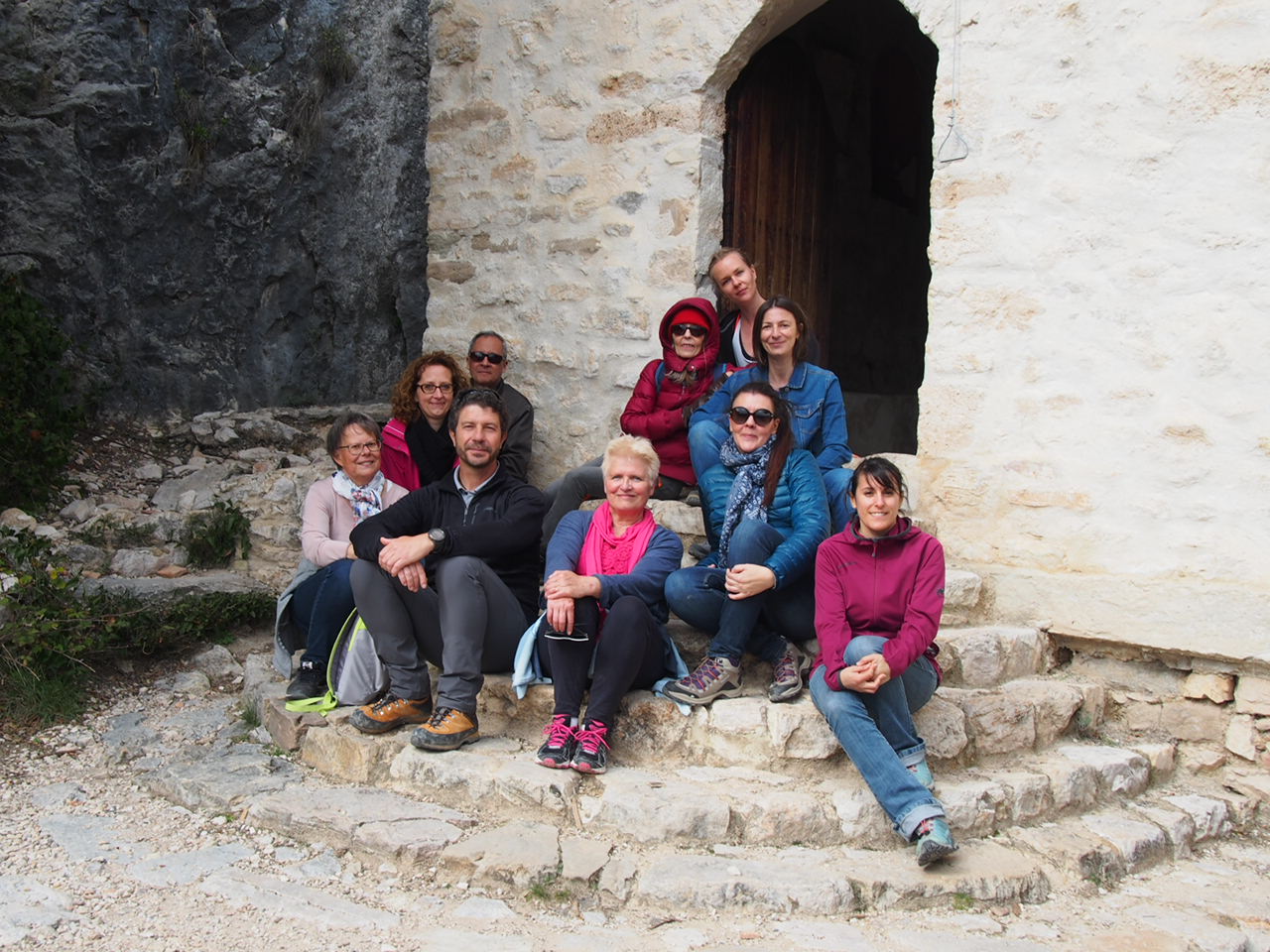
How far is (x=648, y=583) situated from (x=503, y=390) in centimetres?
193

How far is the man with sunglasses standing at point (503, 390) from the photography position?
16.9 ft

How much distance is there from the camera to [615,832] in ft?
10.8

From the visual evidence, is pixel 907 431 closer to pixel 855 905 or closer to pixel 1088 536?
pixel 1088 536

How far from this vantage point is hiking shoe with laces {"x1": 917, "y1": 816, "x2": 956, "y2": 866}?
3.10 m

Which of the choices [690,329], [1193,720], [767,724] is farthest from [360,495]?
[1193,720]

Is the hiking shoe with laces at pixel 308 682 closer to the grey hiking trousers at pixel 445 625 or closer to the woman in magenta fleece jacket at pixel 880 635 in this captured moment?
the grey hiking trousers at pixel 445 625

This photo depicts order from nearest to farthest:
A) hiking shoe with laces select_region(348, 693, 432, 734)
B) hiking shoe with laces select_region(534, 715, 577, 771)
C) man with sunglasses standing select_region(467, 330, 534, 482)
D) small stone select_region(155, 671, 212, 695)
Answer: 1. hiking shoe with laces select_region(534, 715, 577, 771)
2. hiking shoe with laces select_region(348, 693, 432, 734)
3. small stone select_region(155, 671, 212, 695)
4. man with sunglasses standing select_region(467, 330, 534, 482)

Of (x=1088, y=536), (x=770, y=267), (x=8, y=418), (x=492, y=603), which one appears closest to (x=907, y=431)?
(x=770, y=267)

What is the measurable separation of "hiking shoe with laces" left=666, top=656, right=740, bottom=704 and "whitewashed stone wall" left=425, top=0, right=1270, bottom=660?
1280mm

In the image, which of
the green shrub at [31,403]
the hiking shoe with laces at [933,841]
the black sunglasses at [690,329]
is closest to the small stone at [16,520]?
the green shrub at [31,403]

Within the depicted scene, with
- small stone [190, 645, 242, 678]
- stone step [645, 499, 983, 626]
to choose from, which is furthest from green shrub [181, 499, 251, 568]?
stone step [645, 499, 983, 626]

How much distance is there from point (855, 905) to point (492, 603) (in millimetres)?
1444

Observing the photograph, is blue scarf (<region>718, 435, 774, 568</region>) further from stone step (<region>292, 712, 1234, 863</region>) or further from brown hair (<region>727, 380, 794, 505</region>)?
stone step (<region>292, 712, 1234, 863</region>)

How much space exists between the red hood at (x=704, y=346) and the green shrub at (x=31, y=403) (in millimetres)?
3038
